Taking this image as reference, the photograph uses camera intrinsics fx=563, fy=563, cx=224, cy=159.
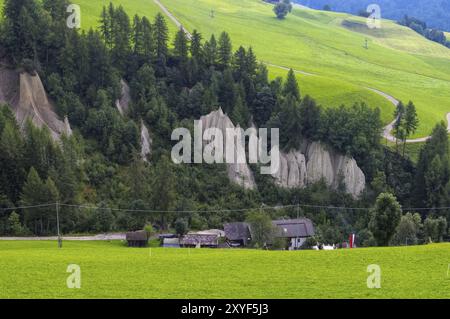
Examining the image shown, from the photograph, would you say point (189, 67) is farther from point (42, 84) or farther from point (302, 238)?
point (302, 238)

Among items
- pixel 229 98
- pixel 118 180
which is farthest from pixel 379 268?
pixel 229 98

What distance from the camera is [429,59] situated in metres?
188

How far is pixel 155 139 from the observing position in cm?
8775

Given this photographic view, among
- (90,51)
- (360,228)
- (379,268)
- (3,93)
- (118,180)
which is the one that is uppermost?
(90,51)

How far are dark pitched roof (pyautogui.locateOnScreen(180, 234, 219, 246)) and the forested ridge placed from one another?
13.0ft

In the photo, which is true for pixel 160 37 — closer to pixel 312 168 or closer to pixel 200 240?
pixel 312 168

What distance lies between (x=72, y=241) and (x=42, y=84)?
29284 millimetres

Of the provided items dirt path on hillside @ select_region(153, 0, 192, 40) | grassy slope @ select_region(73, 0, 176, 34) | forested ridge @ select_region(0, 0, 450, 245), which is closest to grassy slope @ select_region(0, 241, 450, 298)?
forested ridge @ select_region(0, 0, 450, 245)

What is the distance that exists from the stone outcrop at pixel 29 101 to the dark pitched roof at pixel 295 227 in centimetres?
3363

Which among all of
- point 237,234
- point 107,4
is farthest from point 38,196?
point 107,4

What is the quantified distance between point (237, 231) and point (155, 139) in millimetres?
21769

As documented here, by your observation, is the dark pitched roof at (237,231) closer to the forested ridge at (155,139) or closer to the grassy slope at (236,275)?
the forested ridge at (155,139)

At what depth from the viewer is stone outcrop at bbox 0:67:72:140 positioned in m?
82.4
